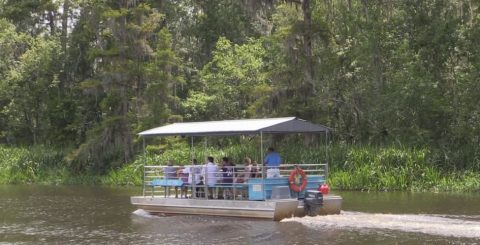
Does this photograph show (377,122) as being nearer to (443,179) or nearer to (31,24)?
(443,179)

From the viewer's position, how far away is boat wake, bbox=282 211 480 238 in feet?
53.2

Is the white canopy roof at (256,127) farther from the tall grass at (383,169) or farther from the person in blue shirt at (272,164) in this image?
the tall grass at (383,169)

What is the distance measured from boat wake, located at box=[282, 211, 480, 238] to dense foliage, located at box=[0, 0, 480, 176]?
34.8 ft

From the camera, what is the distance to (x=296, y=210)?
19531 millimetres

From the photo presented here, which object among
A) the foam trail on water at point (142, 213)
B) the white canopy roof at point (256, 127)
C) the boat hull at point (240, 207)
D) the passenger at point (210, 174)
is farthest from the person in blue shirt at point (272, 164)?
the foam trail on water at point (142, 213)

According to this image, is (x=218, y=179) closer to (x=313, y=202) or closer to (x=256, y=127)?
(x=256, y=127)

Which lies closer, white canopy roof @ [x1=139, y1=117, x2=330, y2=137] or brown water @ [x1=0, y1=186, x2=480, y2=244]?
brown water @ [x1=0, y1=186, x2=480, y2=244]

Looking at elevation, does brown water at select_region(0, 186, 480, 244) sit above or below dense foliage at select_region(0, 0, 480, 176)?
below

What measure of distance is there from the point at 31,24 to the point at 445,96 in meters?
35.3

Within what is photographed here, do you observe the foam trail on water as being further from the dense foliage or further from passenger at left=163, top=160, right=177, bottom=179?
the dense foliage

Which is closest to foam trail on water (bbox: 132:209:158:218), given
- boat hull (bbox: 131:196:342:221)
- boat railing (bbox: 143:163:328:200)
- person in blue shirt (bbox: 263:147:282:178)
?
boat hull (bbox: 131:196:342:221)

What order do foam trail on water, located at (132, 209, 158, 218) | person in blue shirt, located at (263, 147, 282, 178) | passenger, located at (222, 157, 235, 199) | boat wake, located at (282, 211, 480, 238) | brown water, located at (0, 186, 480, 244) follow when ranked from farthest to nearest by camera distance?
foam trail on water, located at (132, 209, 158, 218) → passenger, located at (222, 157, 235, 199) → person in blue shirt, located at (263, 147, 282, 178) → boat wake, located at (282, 211, 480, 238) → brown water, located at (0, 186, 480, 244)

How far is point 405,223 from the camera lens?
57.5ft

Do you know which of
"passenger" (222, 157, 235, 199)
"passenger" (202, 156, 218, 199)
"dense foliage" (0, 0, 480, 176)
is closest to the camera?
"passenger" (222, 157, 235, 199)
